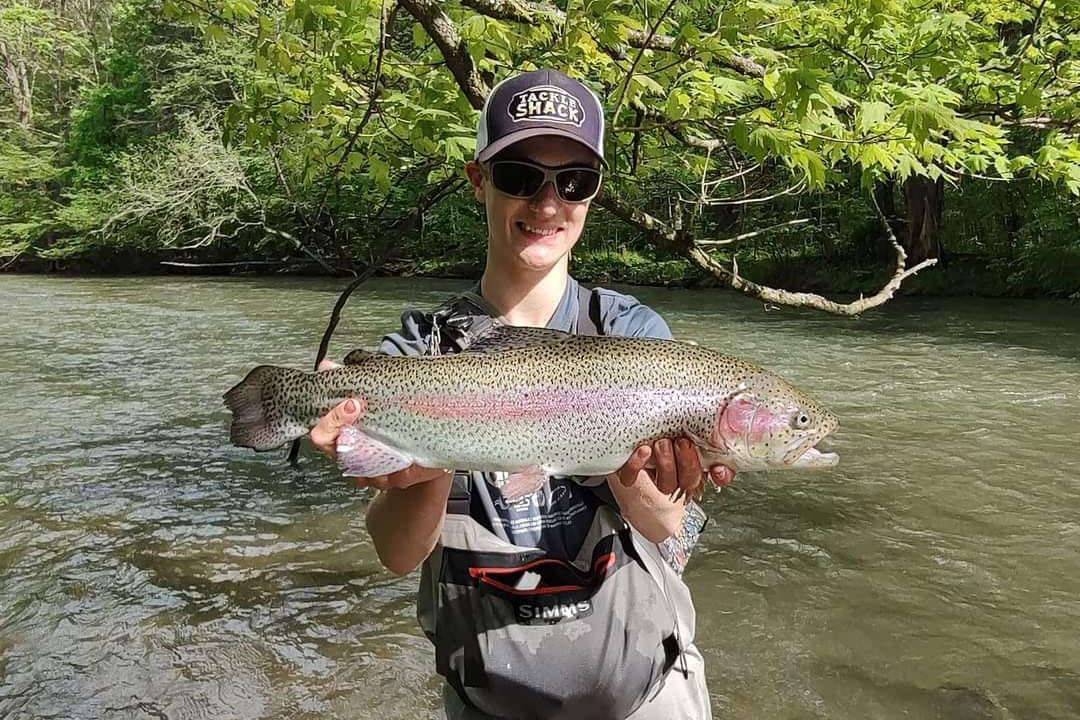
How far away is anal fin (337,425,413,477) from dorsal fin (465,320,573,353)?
0.40 m

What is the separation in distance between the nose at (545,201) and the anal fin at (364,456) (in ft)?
2.63

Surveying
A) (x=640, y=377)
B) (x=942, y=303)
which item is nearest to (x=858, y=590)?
(x=640, y=377)

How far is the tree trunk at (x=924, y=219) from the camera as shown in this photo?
23.2 metres

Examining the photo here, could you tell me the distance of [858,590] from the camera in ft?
19.7

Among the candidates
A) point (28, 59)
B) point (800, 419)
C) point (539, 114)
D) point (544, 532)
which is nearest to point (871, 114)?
point (800, 419)

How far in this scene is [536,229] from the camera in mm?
2445

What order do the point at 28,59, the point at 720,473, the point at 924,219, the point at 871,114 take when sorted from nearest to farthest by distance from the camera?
the point at 720,473 < the point at 871,114 < the point at 924,219 < the point at 28,59

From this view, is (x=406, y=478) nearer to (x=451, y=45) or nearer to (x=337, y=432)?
(x=337, y=432)

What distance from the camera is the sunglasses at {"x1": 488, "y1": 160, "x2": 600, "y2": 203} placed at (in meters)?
2.44

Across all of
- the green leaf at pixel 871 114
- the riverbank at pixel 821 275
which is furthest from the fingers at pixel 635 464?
the riverbank at pixel 821 275

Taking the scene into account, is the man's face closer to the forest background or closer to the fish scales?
the fish scales

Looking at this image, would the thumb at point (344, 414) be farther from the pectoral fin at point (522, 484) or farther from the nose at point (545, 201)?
the nose at point (545, 201)

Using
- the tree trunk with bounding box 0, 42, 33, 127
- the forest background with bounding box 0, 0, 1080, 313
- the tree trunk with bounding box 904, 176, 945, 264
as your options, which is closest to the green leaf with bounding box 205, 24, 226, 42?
the forest background with bounding box 0, 0, 1080, 313

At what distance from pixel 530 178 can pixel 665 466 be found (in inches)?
35.7
